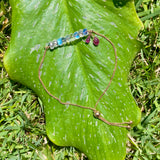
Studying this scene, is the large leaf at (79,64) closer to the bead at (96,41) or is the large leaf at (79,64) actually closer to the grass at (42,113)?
the bead at (96,41)

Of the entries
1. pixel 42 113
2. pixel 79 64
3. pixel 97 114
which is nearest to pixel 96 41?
pixel 79 64

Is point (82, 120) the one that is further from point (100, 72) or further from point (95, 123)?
point (100, 72)

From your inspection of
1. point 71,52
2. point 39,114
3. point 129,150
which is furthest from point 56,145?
point 71,52

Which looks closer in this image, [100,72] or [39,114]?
[100,72]

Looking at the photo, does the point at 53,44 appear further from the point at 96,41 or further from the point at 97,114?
Answer: the point at 97,114

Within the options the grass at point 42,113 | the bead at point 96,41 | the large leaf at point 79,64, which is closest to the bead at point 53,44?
the large leaf at point 79,64
